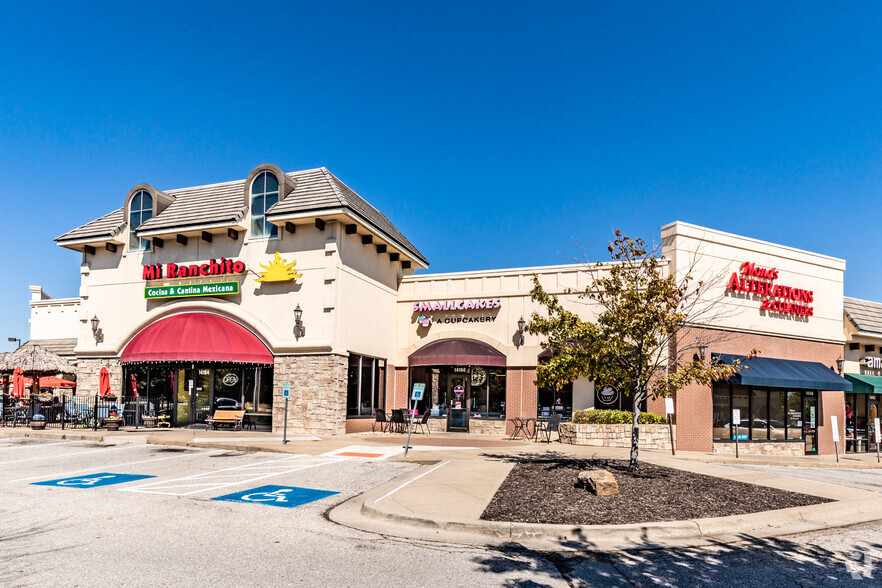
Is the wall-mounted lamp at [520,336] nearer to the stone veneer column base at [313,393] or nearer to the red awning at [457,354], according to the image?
the red awning at [457,354]

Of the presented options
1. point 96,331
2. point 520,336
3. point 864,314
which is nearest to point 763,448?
point 864,314

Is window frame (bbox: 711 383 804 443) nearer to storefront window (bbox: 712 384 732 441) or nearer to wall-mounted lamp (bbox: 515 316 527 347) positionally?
storefront window (bbox: 712 384 732 441)

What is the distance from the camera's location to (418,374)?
91.5ft

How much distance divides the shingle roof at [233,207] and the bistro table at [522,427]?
8879mm

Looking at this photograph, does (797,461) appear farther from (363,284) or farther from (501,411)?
(363,284)

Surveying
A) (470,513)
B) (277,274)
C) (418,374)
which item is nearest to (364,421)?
(418,374)

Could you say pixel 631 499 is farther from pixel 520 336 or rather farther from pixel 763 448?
pixel 763 448

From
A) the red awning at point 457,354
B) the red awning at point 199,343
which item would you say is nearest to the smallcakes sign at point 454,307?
the red awning at point 457,354

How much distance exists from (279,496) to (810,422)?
22.7 metres

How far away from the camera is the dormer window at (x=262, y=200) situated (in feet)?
83.2

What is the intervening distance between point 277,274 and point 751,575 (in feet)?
66.8

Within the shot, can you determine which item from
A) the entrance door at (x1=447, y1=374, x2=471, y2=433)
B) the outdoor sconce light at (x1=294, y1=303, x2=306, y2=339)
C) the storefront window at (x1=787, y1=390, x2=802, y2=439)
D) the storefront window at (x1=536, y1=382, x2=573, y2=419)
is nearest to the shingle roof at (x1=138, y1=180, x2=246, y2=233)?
the outdoor sconce light at (x1=294, y1=303, x2=306, y2=339)

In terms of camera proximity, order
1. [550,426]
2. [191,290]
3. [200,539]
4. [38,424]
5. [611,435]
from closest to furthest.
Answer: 1. [200,539]
2. [611,435]
3. [550,426]
4. [38,424]
5. [191,290]

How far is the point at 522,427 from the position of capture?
2388cm
